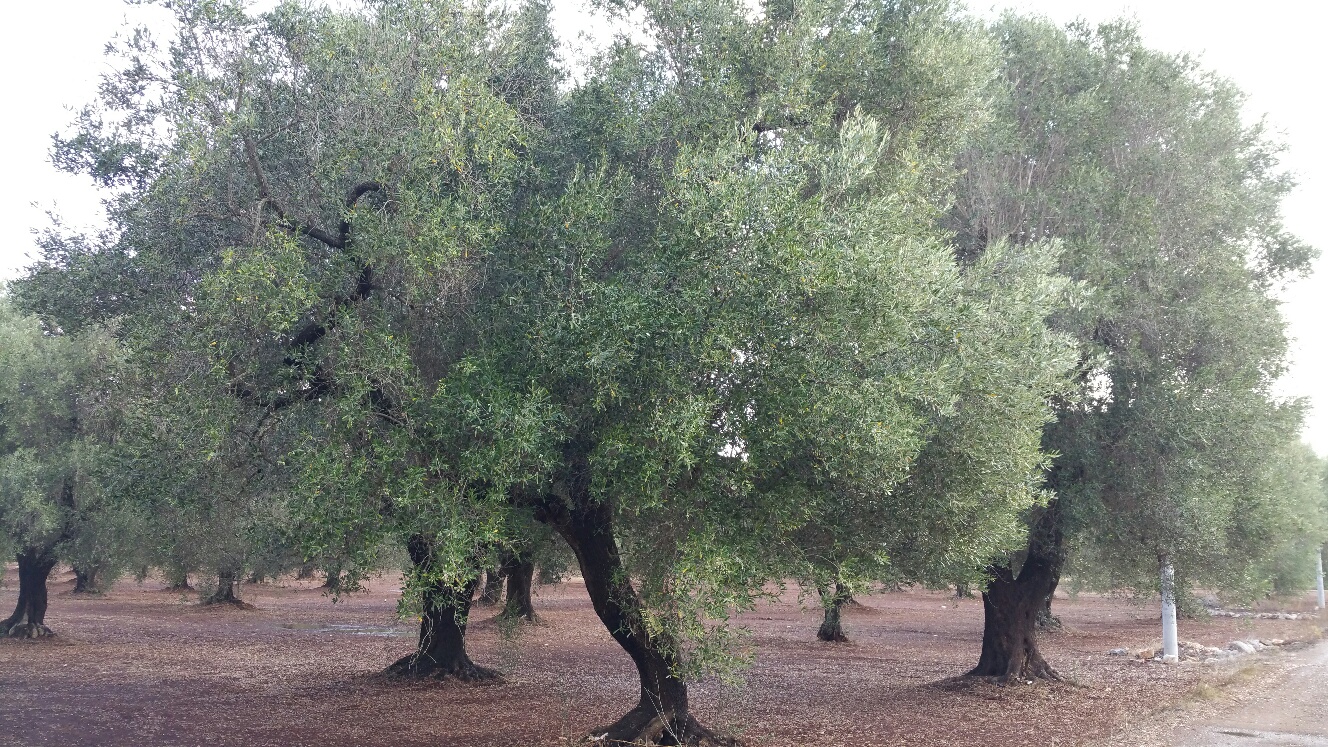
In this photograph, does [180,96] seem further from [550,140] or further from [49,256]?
[550,140]

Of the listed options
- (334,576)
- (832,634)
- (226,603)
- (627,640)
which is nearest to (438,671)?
(627,640)

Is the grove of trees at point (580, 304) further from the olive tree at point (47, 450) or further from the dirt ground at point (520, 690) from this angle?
the olive tree at point (47, 450)

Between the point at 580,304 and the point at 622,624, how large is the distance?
5015 mm

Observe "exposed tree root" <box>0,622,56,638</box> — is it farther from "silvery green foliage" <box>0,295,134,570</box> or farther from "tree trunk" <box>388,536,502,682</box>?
"tree trunk" <box>388,536,502,682</box>

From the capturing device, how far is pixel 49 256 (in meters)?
12.1

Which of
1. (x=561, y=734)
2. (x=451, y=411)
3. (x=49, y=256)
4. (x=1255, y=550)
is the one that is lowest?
Answer: (x=561, y=734)

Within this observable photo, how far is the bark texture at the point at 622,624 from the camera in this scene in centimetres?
1237

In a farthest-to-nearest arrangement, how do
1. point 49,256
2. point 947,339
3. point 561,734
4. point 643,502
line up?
point 561,734, point 49,256, point 947,339, point 643,502

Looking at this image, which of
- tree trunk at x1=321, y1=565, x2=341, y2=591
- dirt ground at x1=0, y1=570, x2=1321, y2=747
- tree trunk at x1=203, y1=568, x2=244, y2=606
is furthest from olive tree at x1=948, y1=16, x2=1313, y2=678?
tree trunk at x1=203, y1=568, x2=244, y2=606

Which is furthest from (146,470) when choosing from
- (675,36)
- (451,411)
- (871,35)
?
(871,35)

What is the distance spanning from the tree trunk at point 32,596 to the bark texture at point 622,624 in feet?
66.7

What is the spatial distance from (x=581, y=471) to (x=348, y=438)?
2847 mm

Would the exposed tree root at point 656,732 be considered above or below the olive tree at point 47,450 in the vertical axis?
below

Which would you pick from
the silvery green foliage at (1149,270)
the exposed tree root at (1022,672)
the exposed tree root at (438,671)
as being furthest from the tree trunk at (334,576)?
the exposed tree root at (1022,672)
